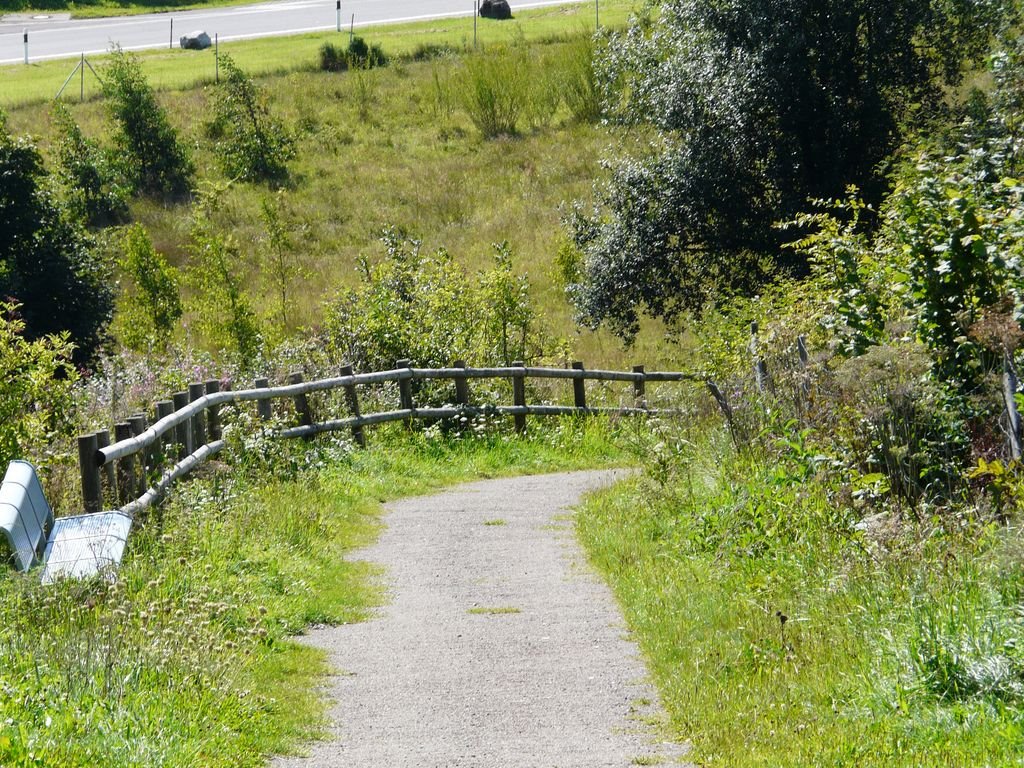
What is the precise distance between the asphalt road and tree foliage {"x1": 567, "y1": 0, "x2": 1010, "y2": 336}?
4597 cm

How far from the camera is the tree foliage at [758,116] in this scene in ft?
74.9

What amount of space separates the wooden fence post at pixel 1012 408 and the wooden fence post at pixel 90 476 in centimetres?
613

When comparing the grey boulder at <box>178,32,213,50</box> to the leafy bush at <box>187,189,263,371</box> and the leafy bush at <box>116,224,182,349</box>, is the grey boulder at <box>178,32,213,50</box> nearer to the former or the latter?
the leafy bush at <box>116,224,182,349</box>

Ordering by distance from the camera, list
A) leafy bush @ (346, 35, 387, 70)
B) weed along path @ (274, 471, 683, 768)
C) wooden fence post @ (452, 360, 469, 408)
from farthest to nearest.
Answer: leafy bush @ (346, 35, 387, 70), wooden fence post @ (452, 360, 469, 408), weed along path @ (274, 471, 683, 768)

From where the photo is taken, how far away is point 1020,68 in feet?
62.7

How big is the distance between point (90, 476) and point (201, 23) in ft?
228

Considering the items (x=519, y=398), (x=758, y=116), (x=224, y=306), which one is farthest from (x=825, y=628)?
(x=224, y=306)

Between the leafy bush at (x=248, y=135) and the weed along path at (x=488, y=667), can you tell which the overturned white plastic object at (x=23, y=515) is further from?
the leafy bush at (x=248, y=135)

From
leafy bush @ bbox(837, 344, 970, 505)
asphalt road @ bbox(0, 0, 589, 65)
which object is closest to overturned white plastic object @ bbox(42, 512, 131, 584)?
leafy bush @ bbox(837, 344, 970, 505)

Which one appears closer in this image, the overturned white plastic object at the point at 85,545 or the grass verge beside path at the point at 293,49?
the overturned white plastic object at the point at 85,545

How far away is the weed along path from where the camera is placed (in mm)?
6000

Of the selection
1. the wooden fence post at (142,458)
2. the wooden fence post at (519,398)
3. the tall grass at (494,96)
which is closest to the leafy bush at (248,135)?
the tall grass at (494,96)

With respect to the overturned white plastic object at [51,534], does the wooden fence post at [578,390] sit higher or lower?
lower

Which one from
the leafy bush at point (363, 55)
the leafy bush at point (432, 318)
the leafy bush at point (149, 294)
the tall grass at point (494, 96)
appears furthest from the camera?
the leafy bush at point (363, 55)
